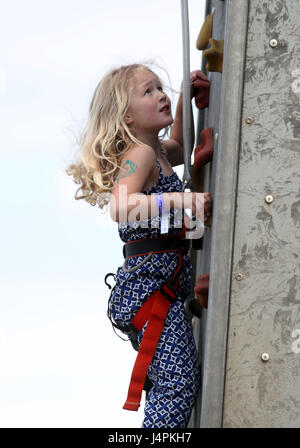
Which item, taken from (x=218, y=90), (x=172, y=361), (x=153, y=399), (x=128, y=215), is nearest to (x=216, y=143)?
(x=218, y=90)

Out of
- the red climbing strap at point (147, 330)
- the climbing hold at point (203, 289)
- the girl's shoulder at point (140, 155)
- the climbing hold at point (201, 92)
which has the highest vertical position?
the climbing hold at point (201, 92)

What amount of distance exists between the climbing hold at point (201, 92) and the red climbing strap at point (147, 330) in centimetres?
67

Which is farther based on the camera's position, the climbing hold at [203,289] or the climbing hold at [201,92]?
the climbing hold at [201,92]

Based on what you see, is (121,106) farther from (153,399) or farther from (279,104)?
(153,399)

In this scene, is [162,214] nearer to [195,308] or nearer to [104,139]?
[104,139]

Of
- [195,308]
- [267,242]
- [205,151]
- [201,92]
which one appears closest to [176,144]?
[201,92]

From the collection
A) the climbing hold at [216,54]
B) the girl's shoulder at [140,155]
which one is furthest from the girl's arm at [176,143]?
the climbing hold at [216,54]

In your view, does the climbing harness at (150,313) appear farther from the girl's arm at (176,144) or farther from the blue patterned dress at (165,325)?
the girl's arm at (176,144)

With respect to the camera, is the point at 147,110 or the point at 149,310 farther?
the point at 147,110

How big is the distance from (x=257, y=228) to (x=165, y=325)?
453 millimetres

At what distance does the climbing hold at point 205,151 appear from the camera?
2201 mm

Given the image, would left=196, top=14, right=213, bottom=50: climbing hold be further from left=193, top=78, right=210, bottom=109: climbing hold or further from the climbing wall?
the climbing wall

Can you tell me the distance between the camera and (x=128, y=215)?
2.11 metres

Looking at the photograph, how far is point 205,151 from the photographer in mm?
2201
